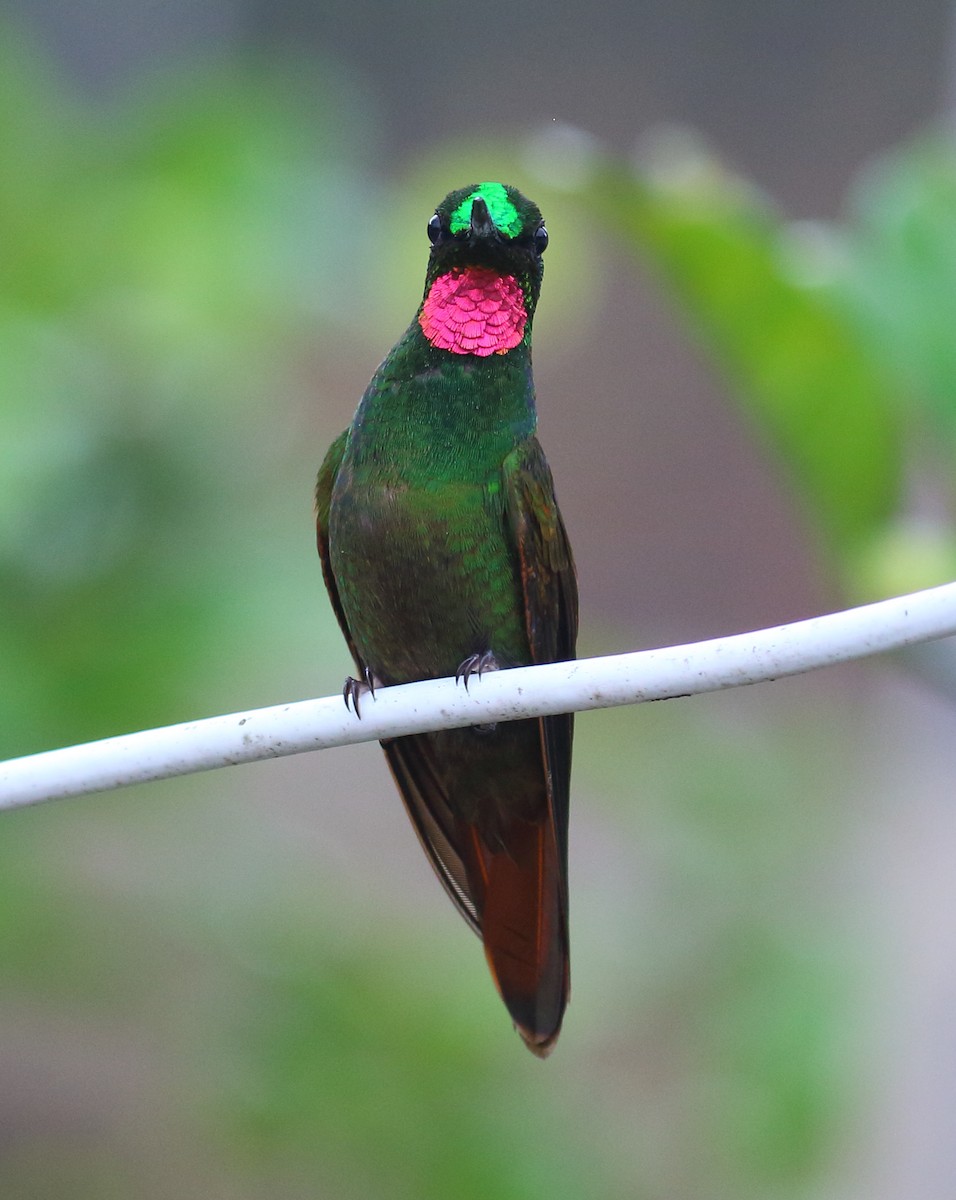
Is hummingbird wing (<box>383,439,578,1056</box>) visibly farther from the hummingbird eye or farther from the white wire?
the white wire

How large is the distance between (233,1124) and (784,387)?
1.87 metres

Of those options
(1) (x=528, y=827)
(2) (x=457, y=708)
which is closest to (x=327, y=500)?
(1) (x=528, y=827)

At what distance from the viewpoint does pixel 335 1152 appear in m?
2.96

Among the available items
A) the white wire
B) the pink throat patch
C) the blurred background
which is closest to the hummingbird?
the pink throat patch

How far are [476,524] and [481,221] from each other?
357mm

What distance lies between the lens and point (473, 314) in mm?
1771

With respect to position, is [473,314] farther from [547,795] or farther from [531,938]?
[531,938]

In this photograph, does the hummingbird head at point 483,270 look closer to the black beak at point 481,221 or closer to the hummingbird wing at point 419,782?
the black beak at point 481,221

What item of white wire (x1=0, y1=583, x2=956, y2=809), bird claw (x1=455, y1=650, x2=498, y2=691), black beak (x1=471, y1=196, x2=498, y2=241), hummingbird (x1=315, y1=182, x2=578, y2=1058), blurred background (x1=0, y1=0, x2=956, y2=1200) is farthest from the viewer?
blurred background (x1=0, y1=0, x2=956, y2=1200)

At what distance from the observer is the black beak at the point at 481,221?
1.66 meters

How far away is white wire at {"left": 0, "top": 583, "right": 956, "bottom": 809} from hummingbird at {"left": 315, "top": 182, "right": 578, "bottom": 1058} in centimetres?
55

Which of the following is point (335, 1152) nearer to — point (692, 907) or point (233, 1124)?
point (233, 1124)

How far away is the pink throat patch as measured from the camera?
1755 mm

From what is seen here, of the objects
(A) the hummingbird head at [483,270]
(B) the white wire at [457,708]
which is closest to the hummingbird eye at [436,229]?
(A) the hummingbird head at [483,270]
